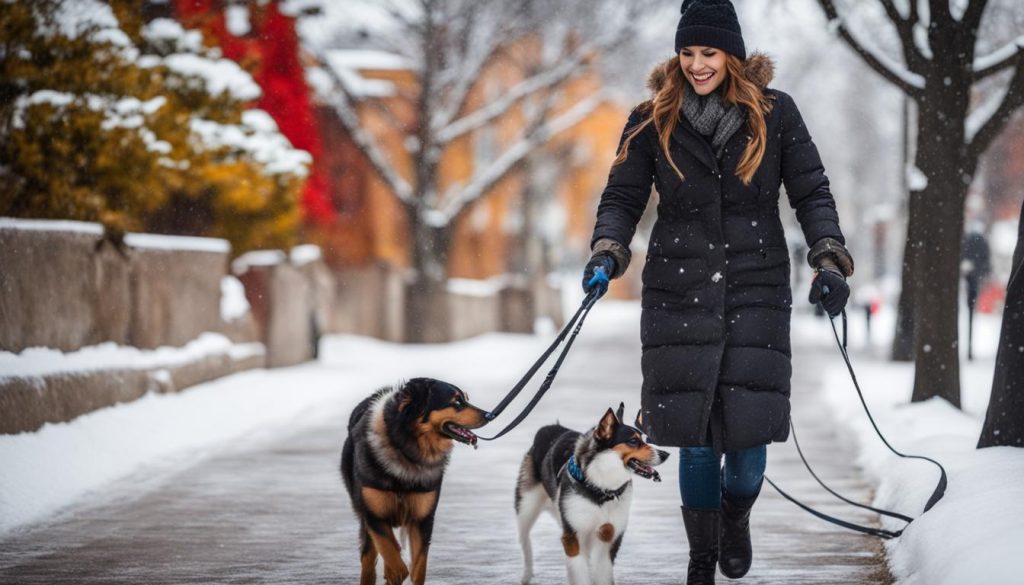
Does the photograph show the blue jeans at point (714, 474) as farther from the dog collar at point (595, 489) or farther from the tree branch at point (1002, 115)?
the tree branch at point (1002, 115)

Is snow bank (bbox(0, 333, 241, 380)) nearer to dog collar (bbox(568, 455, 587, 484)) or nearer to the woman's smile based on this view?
dog collar (bbox(568, 455, 587, 484))

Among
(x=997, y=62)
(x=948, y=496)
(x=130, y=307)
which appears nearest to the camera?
(x=948, y=496)

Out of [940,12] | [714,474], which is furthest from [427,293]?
[714,474]

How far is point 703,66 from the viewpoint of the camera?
5.63 m

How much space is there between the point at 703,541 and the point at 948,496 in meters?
1.45

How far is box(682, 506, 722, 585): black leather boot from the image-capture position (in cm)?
579

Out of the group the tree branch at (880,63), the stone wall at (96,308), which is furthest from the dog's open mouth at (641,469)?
the tree branch at (880,63)

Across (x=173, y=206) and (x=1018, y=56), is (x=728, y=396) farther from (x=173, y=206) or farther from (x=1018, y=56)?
(x=173, y=206)

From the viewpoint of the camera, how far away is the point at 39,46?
46.2 ft

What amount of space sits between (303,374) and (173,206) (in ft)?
8.69

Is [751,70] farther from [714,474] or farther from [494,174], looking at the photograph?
[494,174]

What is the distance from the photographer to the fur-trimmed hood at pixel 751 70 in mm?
5707

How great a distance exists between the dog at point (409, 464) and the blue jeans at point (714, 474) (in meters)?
0.86

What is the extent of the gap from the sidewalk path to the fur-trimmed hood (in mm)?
2226
